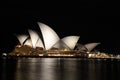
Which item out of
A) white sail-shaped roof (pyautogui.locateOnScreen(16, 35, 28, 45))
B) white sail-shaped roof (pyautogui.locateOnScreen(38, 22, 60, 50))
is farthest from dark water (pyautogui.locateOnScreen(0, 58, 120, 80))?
white sail-shaped roof (pyautogui.locateOnScreen(16, 35, 28, 45))

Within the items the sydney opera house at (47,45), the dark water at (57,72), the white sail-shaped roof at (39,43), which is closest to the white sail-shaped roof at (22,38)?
the sydney opera house at (47,45)

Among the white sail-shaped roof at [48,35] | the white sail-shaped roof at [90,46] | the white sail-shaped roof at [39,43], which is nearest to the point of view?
the white sail-shaped roof at [48,35]

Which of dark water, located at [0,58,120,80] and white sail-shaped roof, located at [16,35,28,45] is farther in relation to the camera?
white sail-shaped roof, located at [16,35,28,45]

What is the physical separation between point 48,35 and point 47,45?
9.88m

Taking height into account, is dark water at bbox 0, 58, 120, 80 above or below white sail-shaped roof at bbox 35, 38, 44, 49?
below

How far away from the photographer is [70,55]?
429 feet

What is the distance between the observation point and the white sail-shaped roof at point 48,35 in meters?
97.3

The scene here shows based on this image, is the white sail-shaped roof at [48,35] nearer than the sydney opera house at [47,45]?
Yes

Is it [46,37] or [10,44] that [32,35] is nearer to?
[46,37]

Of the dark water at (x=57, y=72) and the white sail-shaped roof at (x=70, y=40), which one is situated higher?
the white sail-shaped roof at (x=70, y=40)

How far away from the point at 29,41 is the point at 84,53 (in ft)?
91.8

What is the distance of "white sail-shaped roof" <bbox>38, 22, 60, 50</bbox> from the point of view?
9733cm

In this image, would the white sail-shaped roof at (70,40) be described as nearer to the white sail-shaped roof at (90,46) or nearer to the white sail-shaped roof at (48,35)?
the white sail-shaped roof at (48,35)

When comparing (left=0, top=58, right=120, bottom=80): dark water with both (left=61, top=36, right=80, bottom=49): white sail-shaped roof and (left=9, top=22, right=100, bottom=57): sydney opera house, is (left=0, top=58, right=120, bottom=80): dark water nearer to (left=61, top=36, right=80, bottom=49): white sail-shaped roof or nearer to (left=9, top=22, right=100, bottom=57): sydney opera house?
(left=9, top=22, right=100, bottom=57): sydney opera house
